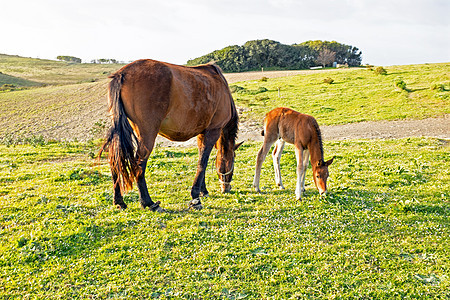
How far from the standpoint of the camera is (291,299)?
4.68 m

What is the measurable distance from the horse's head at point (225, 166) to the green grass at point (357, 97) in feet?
53.4

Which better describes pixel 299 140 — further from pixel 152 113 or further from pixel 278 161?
pixel 152 113

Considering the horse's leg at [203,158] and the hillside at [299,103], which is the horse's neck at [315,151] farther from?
the hillside at [299,103]

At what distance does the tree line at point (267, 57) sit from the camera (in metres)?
71.2

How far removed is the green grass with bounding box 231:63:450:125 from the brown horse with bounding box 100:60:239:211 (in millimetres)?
17529

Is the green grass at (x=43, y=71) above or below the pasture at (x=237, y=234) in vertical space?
above

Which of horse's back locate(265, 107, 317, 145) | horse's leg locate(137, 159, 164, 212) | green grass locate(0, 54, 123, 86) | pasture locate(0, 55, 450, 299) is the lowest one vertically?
pasture locate(0, 55, 450, 299)

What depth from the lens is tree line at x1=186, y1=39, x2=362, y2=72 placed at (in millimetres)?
71188

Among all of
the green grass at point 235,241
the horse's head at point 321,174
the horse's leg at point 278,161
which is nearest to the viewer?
the green grass at point 235,241

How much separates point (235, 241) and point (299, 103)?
86.7 feet

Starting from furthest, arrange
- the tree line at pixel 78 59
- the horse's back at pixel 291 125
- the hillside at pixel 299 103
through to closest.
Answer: the tree line at pixel 78 59 → the hillside at pixel 299 103 → the horse's back at pixel 291 125

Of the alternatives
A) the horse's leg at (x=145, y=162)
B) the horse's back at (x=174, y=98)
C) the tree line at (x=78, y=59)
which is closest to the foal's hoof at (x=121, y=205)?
the horse's leg at (x=145, y=162)

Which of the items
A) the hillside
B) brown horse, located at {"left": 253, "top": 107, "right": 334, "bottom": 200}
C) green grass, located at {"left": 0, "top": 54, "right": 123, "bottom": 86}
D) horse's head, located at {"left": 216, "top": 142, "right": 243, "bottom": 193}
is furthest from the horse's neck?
green grass, located at {"left": 0, "top": 54, "right": 123, "bottom": 86}

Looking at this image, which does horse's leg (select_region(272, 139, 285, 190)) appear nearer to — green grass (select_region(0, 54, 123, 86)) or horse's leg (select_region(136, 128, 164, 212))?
horse's leg (select_region(136, 128, 164, 212))
